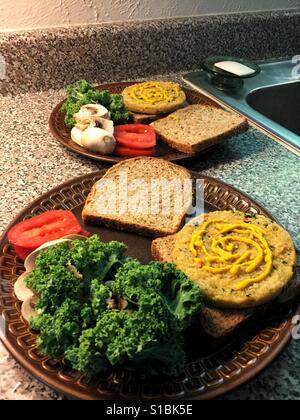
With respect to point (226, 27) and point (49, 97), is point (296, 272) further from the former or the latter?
point (226, 27)

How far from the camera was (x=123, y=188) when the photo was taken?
1.31 m

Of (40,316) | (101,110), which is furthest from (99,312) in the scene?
(101,110)

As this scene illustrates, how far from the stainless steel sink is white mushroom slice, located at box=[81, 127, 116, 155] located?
617 mm

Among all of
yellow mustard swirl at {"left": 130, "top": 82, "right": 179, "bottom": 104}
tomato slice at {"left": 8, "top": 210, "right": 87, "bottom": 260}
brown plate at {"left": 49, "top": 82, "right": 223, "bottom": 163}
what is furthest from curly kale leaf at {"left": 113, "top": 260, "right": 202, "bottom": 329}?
yellow mustard swirl at {"left": 130, "top": 82, "right": 179, "bottom": 104}

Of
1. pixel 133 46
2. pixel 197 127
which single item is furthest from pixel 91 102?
pixel 133 46

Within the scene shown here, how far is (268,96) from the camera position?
82.0 inches

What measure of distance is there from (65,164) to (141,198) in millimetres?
317

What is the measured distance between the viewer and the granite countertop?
1.32m

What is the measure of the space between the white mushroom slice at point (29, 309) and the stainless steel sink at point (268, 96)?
3.58 ft

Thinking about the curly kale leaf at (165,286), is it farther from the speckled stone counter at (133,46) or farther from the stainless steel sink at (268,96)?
the speckled stone counter at (133,46)

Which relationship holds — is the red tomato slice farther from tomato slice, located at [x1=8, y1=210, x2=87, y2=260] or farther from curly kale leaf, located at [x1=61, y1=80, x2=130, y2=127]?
tomato slice, located at [x1=8, y1=210, x2=87, y2=260]

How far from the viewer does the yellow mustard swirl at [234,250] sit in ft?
3.19

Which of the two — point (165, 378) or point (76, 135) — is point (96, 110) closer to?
point (76, 135)

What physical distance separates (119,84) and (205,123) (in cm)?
41
